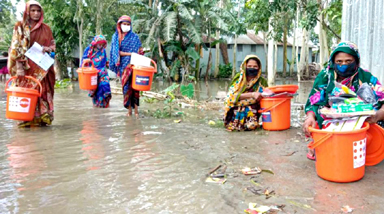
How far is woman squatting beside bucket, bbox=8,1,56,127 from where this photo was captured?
4816mm

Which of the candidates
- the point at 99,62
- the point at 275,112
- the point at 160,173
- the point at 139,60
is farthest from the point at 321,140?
the point at 99,62

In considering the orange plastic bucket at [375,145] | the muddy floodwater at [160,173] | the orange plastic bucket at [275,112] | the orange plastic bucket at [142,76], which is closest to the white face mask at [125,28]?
the orange plastic bucket at [142,76]

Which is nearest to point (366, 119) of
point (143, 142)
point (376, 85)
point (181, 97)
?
point (376, 85)

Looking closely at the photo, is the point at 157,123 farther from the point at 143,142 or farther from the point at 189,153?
the point at 189,153

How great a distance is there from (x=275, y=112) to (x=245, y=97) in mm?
466

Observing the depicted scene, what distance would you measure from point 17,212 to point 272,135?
10.6 feet

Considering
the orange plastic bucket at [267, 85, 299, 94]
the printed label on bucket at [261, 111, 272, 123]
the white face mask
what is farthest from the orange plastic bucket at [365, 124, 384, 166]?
the white face mask

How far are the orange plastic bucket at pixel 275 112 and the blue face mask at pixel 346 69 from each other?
1555 mm

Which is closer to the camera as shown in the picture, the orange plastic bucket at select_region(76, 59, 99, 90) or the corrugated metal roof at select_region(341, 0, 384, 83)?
the corrugated metal roof at select_region(341, 0, 384, 83)

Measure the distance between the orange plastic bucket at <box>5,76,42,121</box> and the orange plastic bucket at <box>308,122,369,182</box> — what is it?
3.75 metres

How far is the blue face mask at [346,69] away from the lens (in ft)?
9.85

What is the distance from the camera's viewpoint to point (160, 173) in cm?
305

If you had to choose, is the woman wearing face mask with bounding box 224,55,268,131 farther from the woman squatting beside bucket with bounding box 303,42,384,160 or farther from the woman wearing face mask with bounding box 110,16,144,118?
the woman wearing face mask with bounding box 110,16,144,118

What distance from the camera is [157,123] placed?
18.2ft
